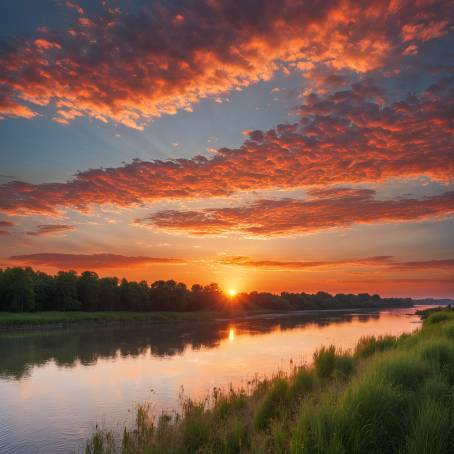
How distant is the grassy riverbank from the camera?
7023 mm

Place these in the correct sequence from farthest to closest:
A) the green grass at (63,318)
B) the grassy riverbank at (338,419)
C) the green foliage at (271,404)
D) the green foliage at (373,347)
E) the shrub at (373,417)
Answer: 1. the green grass at (63,318)
2. the green foliage at (373,347)
3. the green foliage at (271,404)
4. the shrub at (373,417)
5. the grassy riverbank at (338,419)

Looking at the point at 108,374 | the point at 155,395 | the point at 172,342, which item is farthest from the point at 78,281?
the point at 155,395

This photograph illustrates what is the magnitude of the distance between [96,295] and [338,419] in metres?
99.4

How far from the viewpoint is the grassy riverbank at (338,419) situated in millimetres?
7023

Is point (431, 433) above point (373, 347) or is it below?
above

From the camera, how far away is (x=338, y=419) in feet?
24.4

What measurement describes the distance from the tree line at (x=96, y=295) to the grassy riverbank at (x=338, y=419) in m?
71.4

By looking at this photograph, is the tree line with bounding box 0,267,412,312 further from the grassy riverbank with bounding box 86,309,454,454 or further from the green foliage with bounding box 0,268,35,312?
the grassy riverbank with bounding box 86,309,454,454

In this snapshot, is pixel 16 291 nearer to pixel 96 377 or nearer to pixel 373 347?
pixel 96 377

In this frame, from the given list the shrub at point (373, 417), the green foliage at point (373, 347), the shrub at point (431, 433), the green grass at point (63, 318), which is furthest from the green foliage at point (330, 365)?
the green grass at point (63, 318)

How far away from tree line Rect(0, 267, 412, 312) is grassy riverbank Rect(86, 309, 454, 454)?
7144 centimetres

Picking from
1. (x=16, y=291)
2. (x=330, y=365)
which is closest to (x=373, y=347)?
(x=330, y=365)

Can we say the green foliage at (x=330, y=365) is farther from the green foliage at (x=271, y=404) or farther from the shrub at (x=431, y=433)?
the shrub at (x=431, y=433)

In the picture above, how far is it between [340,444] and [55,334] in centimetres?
5138
